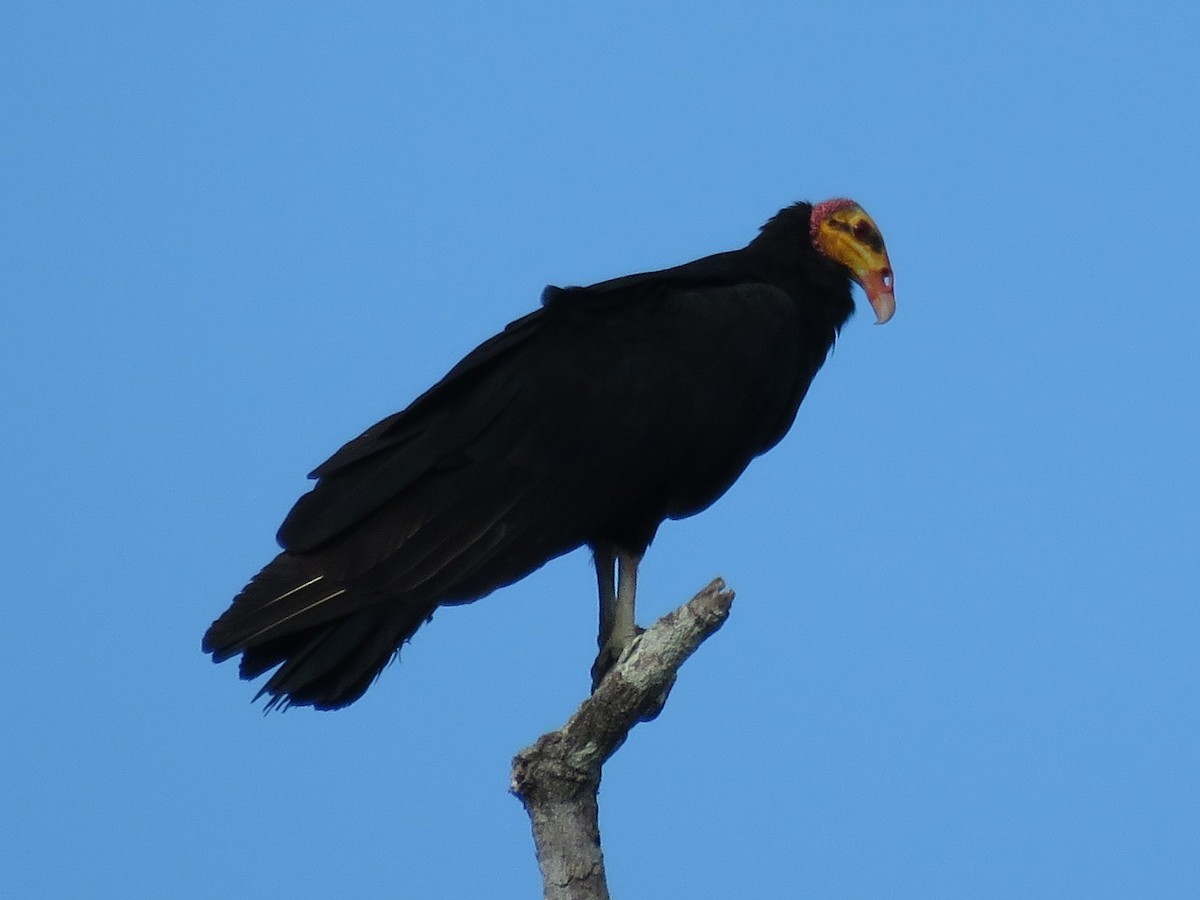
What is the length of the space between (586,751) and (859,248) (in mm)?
2307

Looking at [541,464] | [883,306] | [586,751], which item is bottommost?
[586,751]

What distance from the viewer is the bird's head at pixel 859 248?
5738 mm

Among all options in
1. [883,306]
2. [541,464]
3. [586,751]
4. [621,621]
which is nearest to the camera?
[586,751]

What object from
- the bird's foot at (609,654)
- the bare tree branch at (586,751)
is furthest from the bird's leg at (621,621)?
the bare tree branch at (586,751)

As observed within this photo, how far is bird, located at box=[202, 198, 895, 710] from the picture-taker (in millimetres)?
4449

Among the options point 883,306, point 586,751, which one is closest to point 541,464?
point 586,751

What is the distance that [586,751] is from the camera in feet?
13.6

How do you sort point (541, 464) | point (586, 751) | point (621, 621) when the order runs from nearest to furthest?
point (586, 751) → point (541, 464) → point (621, 621)

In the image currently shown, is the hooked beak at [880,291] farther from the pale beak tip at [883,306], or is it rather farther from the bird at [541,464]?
the bird at [541,464]

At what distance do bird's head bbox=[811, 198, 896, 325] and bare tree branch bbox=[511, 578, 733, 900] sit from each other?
1875mm

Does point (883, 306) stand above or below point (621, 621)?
above

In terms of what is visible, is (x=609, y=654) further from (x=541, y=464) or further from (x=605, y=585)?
(x=541, y=464)

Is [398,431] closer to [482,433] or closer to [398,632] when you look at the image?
[482,433]

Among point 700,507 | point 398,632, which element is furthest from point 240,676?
point 700,507
